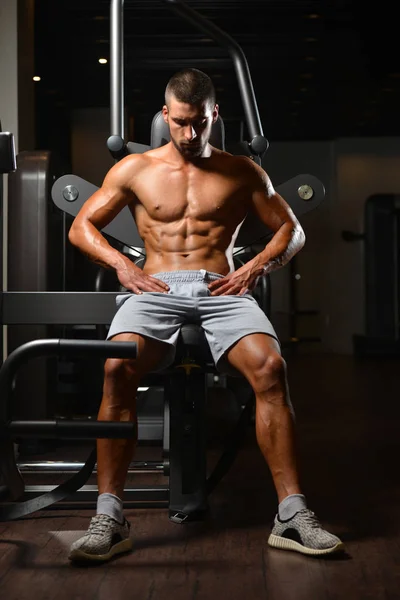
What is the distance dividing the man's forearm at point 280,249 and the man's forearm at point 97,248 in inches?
15.9

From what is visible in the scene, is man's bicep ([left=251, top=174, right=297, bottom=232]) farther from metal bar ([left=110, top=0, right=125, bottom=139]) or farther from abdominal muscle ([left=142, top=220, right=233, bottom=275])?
metal bar ([left=110, top=0, right=125, bottom=139])

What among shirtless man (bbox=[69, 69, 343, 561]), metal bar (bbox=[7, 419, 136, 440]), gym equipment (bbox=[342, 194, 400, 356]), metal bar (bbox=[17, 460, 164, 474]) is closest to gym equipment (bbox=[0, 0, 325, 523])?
metal bar (bbox=[7, 419, 136, 440])

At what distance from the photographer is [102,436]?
192 cm

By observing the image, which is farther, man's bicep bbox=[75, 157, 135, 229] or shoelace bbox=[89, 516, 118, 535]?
man's bicep bbox=[75, 157, 135, 229]

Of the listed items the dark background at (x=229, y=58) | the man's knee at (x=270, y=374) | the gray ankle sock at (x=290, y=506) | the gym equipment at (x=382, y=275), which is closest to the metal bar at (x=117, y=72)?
the man's knee at (x=270, y=374)

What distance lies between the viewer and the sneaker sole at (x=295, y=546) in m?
2.14

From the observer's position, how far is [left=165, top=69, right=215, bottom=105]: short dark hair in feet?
8.45

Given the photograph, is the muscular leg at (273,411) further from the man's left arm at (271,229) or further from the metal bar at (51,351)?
the metal bar at (51,351)

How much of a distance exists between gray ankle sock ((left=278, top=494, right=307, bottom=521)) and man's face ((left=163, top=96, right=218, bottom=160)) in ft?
3.59

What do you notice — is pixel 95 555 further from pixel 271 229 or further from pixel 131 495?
pixel 271 229

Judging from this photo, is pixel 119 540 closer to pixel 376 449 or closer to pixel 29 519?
pixel 29 519

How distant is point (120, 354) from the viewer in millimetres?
1947

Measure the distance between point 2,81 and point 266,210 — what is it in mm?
2139

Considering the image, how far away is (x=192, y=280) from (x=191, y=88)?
22.5 inches
